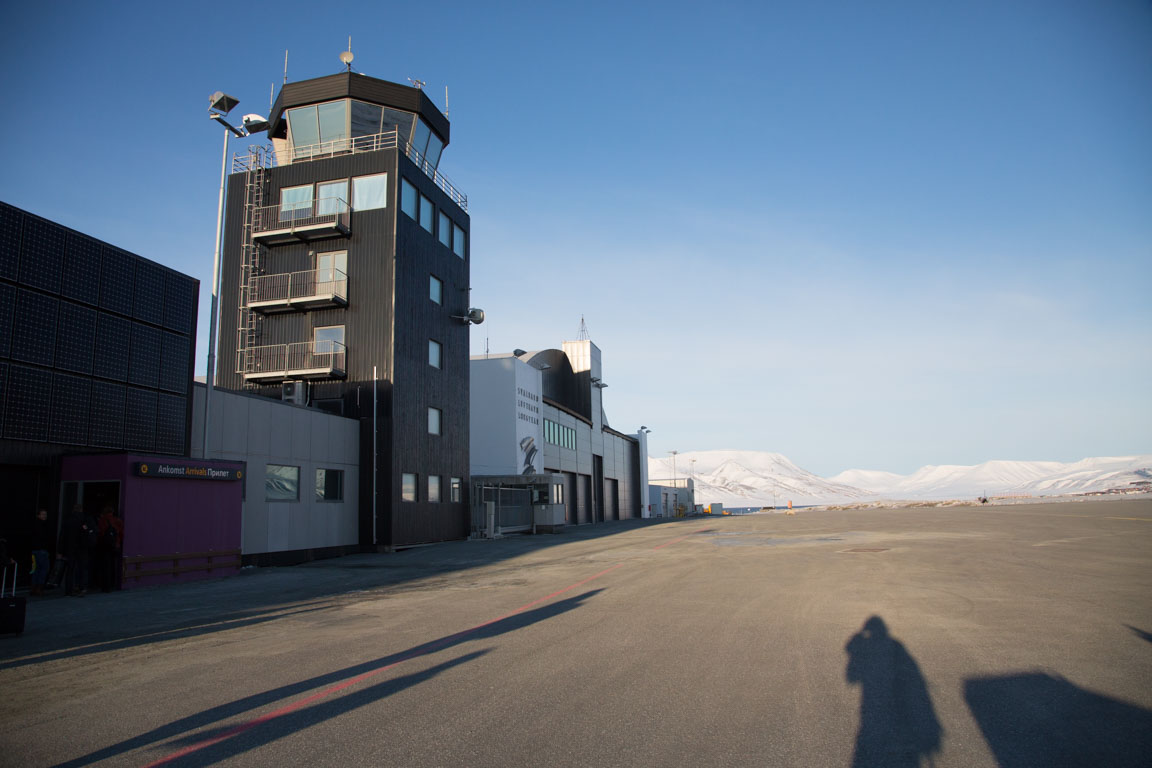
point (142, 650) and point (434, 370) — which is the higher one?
point (434, 370)

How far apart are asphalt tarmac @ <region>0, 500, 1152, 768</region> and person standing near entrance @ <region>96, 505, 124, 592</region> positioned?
191 cm

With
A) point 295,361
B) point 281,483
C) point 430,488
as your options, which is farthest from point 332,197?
point 430,488

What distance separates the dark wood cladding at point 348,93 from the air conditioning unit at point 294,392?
1229 cm

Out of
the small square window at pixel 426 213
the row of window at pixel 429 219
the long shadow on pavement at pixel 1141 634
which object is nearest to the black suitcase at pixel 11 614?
the long shadow on pavement at pixel 1141 634

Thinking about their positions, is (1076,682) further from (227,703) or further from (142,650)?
(142,650)

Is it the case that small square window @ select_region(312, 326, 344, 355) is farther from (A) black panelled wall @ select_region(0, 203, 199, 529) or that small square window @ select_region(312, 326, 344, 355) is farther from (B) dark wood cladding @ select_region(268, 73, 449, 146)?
(B) dark wood cladding @ select_region(268, 73, 449, 146)

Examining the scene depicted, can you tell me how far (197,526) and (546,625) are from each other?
12.2 m

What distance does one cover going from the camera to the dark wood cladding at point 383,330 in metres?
28.6

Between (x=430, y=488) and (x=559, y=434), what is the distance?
74.1 feet

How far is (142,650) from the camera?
9.14 meters

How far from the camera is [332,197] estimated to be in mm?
30266

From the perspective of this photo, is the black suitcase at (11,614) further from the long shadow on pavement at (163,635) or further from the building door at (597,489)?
the building door at (597,489)

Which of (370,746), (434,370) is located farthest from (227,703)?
(434,370)

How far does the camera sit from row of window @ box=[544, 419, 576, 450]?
5091 cm
